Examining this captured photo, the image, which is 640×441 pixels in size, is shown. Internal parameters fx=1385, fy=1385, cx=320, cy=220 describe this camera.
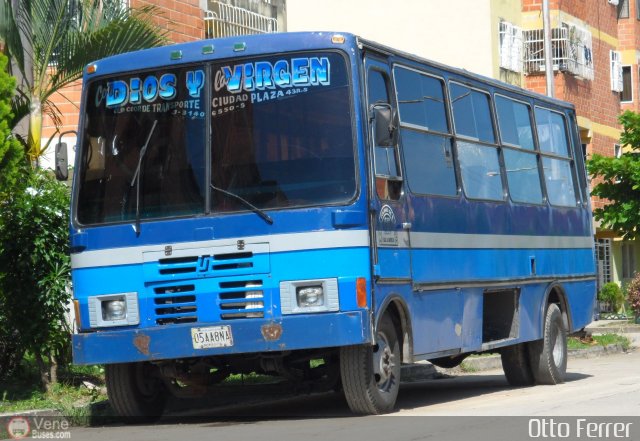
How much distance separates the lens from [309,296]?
37.4 feet

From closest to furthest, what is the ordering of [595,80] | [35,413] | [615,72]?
1. [35,413]
2. [595,80]
3. [615,72]

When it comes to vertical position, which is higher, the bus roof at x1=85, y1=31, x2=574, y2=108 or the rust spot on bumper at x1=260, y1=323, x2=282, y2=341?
the bus roof at x1=85, y1=31, x2=574, y2=108

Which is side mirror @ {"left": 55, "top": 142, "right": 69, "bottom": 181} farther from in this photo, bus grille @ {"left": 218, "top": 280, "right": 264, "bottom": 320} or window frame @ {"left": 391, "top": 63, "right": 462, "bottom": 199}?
window frame @ {"left": 391, "top": 63, "right": 462, "bottom": 199}

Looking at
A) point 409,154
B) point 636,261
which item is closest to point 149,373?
point 409,154

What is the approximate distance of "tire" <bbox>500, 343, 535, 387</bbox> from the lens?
16312 mm

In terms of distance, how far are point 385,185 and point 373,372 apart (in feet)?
5.34

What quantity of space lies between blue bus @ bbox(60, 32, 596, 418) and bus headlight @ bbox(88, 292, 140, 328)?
13mm

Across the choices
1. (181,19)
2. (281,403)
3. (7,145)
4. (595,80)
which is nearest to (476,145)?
Answer: (281,403)

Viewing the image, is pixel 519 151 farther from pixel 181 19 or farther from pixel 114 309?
pixel 181 19

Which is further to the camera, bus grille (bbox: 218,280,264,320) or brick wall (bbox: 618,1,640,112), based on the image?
brick wall (bbox: 618,1,640,112)

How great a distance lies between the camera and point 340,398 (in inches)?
587

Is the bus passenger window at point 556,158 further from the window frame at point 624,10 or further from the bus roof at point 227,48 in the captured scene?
the window frame at point 624,10

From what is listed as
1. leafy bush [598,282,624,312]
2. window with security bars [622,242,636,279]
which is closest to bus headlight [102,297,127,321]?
leafy bush [598,282,624,312]

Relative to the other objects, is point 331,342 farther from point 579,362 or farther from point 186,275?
point 579,362
